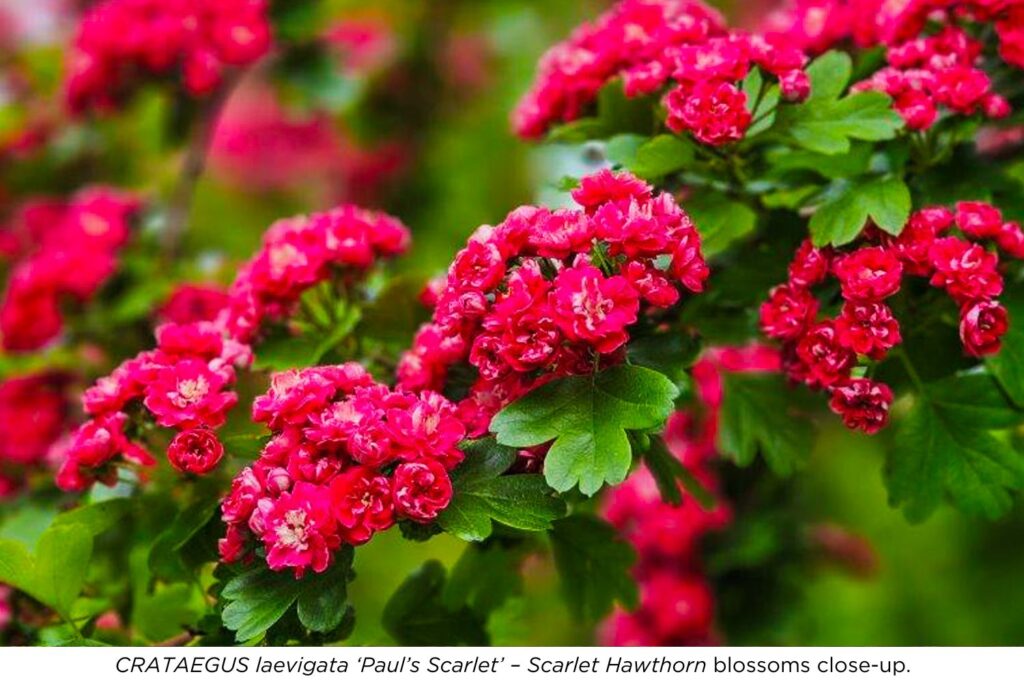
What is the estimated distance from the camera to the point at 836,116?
55.6 inches

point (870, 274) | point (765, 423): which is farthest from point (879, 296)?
point (765, 423)

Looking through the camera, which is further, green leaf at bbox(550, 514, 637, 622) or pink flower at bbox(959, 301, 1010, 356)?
green leaf at bbox(550, 514, 637, 622)

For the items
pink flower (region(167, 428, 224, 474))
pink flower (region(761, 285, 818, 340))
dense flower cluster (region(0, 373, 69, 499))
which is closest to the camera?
pink flower (region(167, 428, 224, 474))

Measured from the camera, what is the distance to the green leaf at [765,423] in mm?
1558

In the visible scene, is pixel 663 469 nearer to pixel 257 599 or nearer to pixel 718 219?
pixel 718 219

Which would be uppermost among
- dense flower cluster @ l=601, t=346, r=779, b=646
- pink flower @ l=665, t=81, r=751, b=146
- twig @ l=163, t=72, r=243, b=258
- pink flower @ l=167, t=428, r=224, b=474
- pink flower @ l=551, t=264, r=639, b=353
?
pink flower @ l=665, t=81, r=751, b=146

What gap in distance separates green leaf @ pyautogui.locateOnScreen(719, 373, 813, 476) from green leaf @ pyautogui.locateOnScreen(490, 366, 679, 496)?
39 centimetres

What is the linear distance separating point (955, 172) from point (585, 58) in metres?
0.47

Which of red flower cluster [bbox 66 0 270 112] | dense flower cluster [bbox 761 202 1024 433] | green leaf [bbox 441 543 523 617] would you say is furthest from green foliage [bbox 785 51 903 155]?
red flower cluster [bbox 66 0 270 112]

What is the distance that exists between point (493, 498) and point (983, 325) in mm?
541

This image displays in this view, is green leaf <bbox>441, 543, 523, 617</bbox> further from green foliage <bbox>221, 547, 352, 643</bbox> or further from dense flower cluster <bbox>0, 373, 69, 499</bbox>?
dense flower cluster <bbox>0, 373, 69, 499</bbox>

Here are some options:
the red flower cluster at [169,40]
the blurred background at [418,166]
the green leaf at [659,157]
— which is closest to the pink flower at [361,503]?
the green leaf at [659,157]

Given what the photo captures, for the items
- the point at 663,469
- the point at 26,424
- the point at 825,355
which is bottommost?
the point at 26,424

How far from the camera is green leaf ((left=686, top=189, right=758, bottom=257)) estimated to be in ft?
4.71
